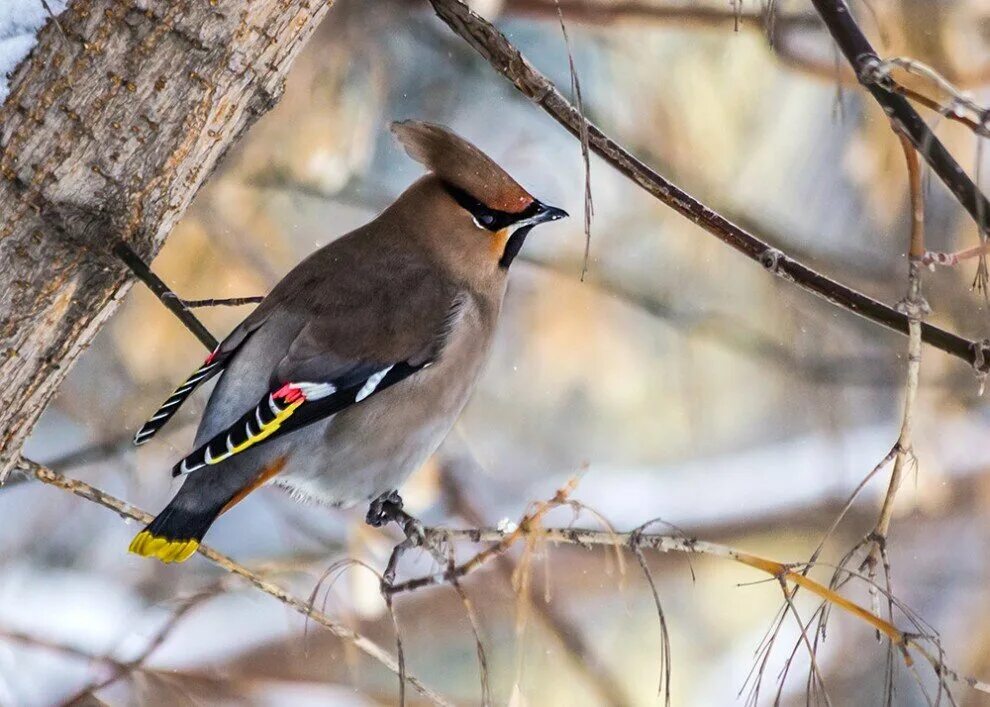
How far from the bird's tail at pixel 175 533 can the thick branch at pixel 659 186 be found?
33.9 inches

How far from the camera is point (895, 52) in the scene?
10.9ft

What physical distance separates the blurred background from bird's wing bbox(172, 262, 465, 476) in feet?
3.66

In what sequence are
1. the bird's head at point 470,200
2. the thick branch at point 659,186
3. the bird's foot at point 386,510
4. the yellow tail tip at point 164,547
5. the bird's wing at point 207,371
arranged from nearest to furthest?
the thick branch at point 659,186
the yellow tail tip at point 164,547
the bird's wing at point 207,371
the bird's head at point 470,200
the bird's foot at point 386,510

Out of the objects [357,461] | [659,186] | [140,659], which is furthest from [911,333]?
[140,659]

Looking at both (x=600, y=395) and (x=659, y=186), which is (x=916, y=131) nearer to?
(x=659, y=186)

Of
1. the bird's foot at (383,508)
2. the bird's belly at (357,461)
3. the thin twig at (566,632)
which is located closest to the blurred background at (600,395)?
the thin twig at (566,632)

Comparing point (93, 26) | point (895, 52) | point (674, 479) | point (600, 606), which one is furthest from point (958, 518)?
point (93, 26)

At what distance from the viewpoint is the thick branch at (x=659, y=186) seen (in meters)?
1.80

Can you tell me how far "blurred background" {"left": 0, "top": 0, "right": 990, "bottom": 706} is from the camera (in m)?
3.31

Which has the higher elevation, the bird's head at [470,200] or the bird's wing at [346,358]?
the bird's head at [470,200]

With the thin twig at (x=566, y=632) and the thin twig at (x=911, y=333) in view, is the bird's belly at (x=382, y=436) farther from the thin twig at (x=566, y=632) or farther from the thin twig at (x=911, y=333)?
the thin twig at (x=566, y=632)

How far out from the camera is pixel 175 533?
6.33ft

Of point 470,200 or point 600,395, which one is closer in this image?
point 470,200

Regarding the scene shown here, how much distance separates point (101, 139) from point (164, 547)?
67cm
